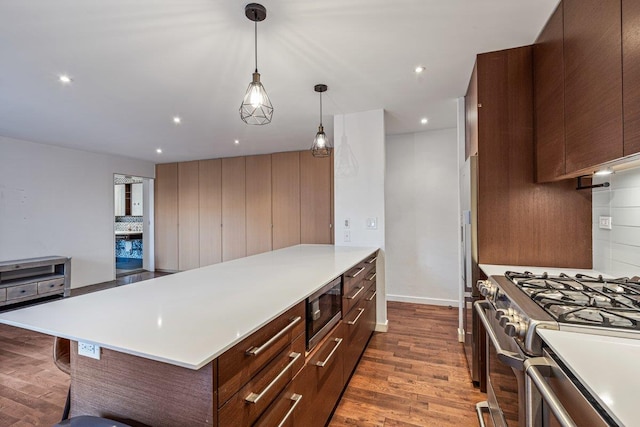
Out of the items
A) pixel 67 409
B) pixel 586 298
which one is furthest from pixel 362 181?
pixel 67 409

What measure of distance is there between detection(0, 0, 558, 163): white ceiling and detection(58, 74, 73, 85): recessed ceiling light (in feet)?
0.14

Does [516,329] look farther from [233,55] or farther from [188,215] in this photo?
[188,215]

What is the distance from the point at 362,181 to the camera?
329 cm

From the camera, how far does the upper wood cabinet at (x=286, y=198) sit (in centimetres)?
525

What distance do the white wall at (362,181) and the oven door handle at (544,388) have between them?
7.55ft

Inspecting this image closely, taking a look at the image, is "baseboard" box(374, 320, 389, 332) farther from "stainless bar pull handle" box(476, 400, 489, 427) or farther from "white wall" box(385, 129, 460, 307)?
"stainless bar pull handle" box(476, 400, 489, 427)

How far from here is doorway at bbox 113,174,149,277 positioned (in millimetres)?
7832

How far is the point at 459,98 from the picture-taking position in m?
2.89

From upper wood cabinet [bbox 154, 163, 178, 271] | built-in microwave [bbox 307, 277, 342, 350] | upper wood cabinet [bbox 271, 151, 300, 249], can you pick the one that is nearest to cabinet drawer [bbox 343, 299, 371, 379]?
built-in microwave [bbox 307, 277, 342, 350]

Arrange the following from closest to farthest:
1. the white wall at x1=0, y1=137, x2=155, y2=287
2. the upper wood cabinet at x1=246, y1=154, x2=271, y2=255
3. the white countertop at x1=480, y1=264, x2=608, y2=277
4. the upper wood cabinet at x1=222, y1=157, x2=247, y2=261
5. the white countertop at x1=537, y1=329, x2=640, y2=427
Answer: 1. the white countertop at x1=537, y1=329, x2=640, y2=427
2. the white countertop at x1=480, y1=264, x2=608, y2=277
3. the white wall at x1=0, y1=137, x2=155, y2=287
4. the upper wood cabinet at x1=246, y1=154, x2=271, y2=255
5. the upper wood cabinet at x1=222, y1=157, x2=247, y2=261

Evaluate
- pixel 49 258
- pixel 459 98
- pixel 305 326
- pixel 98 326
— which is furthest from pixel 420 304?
pixel 49 258

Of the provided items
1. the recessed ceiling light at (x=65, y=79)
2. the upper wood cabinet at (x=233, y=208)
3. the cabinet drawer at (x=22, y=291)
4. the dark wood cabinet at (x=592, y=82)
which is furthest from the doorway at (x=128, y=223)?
the dark wood cabinet at (x=592, y=82)

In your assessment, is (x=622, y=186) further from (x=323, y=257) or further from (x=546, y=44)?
(x=323, y=257)

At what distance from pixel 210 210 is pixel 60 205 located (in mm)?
2412
